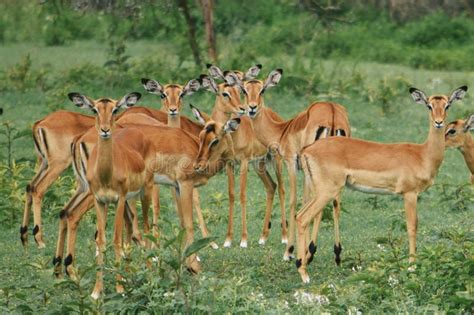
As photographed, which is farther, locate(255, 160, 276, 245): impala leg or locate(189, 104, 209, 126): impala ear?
locate(255, 160, 276, 245): impala leg

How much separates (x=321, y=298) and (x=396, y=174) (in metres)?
1.82

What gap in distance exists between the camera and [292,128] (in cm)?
927

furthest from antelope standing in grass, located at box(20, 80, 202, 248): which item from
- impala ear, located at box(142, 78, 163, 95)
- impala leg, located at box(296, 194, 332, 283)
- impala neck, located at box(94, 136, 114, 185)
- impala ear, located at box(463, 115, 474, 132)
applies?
impala ear, located at box(463, 115, 474, 132)

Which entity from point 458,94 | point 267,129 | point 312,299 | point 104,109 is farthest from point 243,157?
point 312,299

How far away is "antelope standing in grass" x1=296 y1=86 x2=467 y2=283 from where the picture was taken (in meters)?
8.22

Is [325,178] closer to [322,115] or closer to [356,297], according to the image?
[322,115]

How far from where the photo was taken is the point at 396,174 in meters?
8.35

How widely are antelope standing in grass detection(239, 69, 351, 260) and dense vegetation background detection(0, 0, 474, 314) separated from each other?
2.28 ft

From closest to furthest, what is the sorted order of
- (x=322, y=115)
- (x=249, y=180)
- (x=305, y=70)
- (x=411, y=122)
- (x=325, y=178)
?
(x=325, y=178) → (x=322, y=115) → (x=249, y=180) → (x=411, y=122) → (x=305, y=70)

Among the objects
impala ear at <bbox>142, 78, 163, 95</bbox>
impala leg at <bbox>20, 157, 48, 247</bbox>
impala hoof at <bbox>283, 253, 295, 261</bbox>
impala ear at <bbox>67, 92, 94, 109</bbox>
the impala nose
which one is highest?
impala ear at <bbox>67, 92, 94, 109</bbox>

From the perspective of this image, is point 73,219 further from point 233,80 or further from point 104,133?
point 233,80

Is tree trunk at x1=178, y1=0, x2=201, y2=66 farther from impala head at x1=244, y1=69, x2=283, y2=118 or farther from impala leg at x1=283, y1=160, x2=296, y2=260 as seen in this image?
impala leg at x1=283, y1=160, x2=296, y2=260

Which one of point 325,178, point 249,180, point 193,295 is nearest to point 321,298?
point 193,295

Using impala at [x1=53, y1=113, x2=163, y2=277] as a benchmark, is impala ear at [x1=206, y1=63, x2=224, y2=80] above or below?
above
